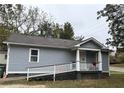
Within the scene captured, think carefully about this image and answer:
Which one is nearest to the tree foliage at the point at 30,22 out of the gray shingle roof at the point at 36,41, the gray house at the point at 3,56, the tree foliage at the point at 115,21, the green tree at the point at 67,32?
the green tree at the point at 67,32

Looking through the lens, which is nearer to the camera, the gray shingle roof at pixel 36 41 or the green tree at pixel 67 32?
the gray shingle roof at pixel 36 41

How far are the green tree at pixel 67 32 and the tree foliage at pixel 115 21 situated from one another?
2062cm

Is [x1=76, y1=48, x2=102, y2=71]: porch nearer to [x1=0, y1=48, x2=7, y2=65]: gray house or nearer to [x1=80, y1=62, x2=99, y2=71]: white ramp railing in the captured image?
[x1=80, y1=62, x2=99, y2=71]: white ramp railing

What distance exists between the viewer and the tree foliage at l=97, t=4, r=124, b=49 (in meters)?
15.9

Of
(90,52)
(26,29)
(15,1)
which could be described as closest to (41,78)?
(90,52)

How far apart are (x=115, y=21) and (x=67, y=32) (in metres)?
22.6

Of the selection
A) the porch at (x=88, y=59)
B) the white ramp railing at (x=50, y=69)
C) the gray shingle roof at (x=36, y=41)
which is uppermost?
the gray shingle roof at (x=36, y=41)

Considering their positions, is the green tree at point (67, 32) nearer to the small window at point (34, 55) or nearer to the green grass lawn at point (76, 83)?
the small window at point (34, 55)

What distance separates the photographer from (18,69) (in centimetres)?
1814

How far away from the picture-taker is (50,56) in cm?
1959

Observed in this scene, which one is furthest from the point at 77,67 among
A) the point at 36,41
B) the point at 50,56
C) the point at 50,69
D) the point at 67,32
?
the point at 67,32

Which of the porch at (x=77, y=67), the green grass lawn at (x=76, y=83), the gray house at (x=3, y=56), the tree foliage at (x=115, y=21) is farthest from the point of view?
the gray house at (x=3, y=56)

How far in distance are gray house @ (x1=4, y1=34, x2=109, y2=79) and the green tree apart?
1620 centimetres

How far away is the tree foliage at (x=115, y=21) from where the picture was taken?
15930 mm
